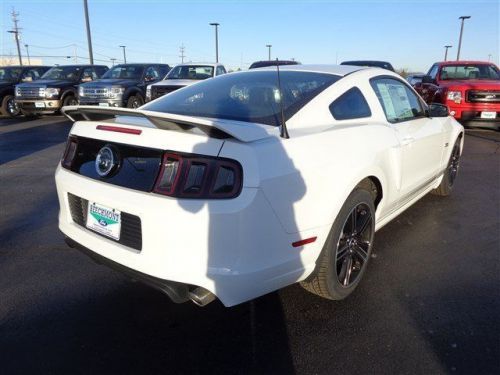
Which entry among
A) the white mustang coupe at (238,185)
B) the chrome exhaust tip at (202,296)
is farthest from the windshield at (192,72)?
the chrome exhaust tip at (202,296)

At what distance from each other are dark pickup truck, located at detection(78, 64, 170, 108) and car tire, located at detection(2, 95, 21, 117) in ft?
12.6

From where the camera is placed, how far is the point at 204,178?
2.02 metres

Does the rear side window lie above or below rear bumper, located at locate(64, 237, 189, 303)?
above

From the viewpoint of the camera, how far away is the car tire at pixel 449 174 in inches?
191

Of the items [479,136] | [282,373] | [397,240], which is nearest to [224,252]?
[282,373]

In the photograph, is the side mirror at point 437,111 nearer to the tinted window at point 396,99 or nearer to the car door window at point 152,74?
the tinted window at point 396,99

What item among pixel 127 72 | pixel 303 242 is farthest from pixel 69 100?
pixel 303 242

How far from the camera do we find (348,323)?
2584 mm

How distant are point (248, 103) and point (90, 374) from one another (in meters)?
1.94

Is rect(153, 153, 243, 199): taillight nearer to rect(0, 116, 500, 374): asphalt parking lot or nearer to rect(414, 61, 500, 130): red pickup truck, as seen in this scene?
rect(0, 116, 500, 374): asphalt parking lot

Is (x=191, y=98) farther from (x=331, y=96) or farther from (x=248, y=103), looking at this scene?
(x=331, y=96)

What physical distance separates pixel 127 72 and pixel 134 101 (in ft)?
4.45

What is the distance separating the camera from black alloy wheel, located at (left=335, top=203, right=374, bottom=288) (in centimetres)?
276

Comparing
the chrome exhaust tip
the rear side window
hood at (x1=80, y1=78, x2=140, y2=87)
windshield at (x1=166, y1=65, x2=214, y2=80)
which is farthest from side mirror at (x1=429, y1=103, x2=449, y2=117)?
hood at (x1=80, y1=78, x2=140, y2=87)
